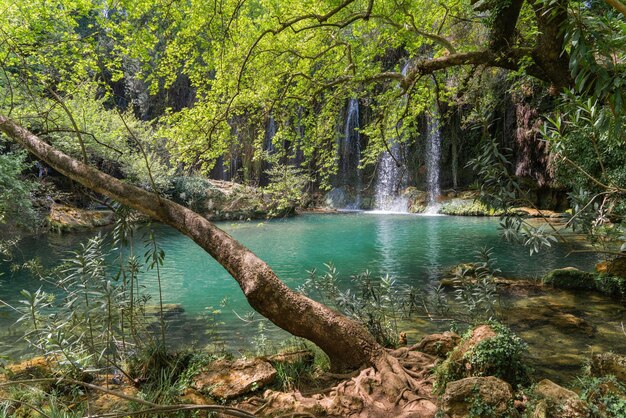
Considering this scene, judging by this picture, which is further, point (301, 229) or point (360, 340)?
point (301, 229)

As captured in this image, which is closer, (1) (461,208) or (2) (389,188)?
(1) (461,208)

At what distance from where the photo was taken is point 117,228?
447cm

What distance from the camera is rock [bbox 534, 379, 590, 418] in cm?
258

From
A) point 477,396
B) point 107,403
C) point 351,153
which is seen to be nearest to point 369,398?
point 477,396

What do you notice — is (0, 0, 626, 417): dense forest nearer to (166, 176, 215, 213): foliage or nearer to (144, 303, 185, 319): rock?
(144, 303, 185, 319): rock

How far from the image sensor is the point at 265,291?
3.72m

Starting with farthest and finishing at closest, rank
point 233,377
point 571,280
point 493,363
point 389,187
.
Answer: point 389,187, point 571,280, point 233,377, point 493,363

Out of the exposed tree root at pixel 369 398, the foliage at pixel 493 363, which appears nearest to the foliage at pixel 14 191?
the exposed tree root at pixel 369 398

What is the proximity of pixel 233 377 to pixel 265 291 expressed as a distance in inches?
39.7

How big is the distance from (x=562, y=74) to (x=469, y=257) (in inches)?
333

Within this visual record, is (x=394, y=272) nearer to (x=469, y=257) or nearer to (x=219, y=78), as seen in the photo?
(x=469, y=257)

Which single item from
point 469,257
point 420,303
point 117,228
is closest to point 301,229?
point 469,257

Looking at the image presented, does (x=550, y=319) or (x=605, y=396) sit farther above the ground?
(x=605, y=396)

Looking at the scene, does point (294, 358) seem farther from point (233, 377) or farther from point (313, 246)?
point (313, 246)
